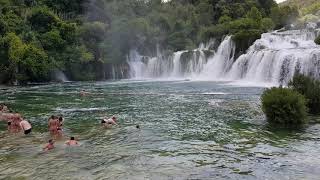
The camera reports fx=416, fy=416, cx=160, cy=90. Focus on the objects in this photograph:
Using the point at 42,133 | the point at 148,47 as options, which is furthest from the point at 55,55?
the point at 42,133

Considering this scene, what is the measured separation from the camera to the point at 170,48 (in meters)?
85.1

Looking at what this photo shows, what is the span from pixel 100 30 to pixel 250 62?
34.1 metres

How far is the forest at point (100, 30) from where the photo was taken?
5909 cm

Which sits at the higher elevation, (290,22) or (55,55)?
(290,22)

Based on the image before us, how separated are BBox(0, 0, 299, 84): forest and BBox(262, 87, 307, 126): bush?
38.8 meters

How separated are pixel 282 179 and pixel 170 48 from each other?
7310 cm

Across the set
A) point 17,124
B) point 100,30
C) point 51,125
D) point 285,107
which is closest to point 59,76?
point 100,30

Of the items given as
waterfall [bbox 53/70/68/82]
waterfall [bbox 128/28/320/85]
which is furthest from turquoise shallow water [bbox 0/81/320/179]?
waterfall [bbox 53/70/68/82]

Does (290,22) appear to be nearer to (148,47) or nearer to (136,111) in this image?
(148,47)

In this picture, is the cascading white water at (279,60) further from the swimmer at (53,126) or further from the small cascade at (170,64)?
the swimmer at (53,126)

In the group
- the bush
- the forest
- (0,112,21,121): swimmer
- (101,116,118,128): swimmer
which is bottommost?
(101,116,118,128): swimmer

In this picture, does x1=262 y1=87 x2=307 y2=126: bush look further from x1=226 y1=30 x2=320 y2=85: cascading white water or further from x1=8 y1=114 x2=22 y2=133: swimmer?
x1=226 y1=30 x2=320 y2=85: cascading white water

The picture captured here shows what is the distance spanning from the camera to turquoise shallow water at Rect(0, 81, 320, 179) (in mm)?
13945

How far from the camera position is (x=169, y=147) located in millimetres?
17656
